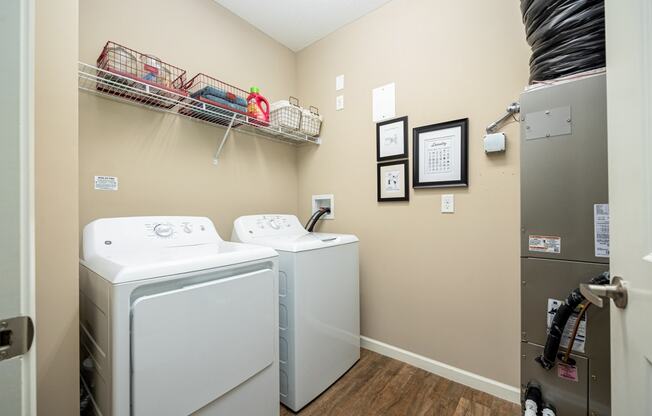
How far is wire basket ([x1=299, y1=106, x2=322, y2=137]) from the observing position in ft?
7.00

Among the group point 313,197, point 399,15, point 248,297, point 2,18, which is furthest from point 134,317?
point 399,15

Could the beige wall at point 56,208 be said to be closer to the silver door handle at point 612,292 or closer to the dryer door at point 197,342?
the dryer door at point 197,342

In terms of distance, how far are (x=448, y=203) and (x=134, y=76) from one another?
1.95 m

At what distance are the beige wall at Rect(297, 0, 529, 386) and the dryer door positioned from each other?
110 centimetres

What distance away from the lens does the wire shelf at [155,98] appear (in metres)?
1.32

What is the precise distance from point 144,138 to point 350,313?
5.74 ft

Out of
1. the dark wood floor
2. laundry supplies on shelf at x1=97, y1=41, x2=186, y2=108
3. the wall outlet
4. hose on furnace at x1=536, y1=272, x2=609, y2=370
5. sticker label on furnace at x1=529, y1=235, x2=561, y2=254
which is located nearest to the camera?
hose on furnace at x1=536, y1=272, x2=609, y2=370

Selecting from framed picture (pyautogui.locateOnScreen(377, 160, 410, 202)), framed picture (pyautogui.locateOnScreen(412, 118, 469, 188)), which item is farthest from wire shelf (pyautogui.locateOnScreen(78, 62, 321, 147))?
framed picture (pyautogui.locateOnScreen(412, 118, 469, 188))

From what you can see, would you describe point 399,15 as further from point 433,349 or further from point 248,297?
point 433,349

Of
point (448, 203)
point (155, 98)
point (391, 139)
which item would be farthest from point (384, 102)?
point (155, 98)

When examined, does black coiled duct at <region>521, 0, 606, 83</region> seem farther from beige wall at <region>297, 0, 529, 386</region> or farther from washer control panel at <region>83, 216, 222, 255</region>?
washer control panel at <region>83, 216, 222, 255</region>

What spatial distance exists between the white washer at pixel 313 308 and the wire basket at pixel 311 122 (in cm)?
84

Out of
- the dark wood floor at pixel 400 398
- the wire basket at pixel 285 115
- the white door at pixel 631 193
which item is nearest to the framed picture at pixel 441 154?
the wire basket at pixel 285 115

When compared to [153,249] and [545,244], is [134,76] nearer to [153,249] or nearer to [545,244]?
[153,249]
